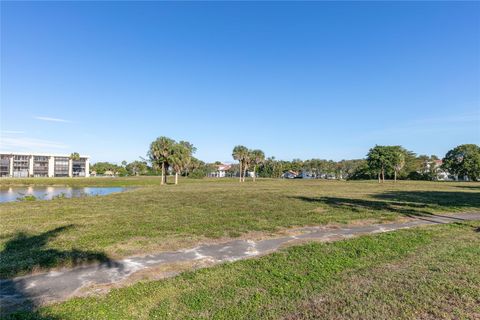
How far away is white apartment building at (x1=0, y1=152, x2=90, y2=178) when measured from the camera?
119 meters

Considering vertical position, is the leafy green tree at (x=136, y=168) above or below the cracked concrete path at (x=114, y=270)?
above

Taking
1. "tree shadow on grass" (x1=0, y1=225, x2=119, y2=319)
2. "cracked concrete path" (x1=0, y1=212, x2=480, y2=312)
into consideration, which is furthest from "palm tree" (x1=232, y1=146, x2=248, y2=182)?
"tree shadow on grass" (x1=0, y1=225, x2=119, y2=319)

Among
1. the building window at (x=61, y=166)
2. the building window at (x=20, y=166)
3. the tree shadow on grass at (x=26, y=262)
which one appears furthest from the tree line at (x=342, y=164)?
the tree shadow on grass at (x=26, y=262)

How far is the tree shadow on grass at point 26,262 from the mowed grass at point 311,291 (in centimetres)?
37

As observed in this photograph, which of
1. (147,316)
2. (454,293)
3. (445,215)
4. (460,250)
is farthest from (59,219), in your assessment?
(445,215)

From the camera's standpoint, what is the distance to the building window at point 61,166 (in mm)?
132750

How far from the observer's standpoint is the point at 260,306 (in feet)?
16.2

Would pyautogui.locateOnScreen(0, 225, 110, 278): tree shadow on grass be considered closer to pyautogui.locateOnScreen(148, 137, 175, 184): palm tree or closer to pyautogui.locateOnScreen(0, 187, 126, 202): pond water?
pyautogui.locateOnScreen(0, 187, 126, 202): pond water

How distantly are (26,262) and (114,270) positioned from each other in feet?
7.47

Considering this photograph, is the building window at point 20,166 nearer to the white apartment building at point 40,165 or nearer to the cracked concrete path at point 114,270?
the white apartment building at point 40,165

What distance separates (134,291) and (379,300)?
4.59 meters

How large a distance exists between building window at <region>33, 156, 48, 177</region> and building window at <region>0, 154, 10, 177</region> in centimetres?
906

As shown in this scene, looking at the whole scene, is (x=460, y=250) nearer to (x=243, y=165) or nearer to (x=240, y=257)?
(x=240, y=257)

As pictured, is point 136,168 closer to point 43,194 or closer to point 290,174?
point 290,174
